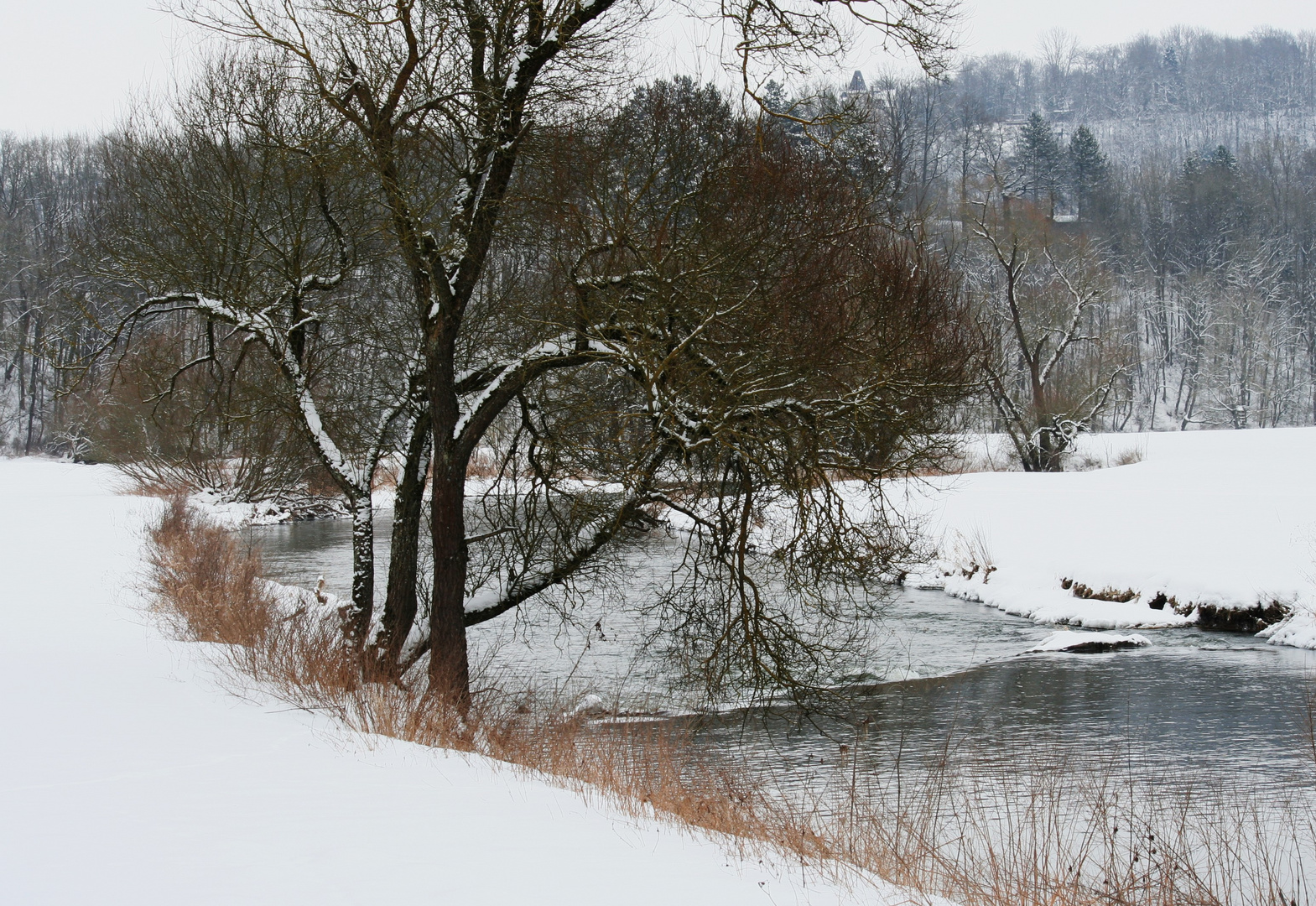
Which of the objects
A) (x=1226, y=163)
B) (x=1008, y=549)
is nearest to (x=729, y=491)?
(x=1008, y=549)

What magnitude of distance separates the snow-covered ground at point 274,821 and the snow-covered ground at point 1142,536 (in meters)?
8.86

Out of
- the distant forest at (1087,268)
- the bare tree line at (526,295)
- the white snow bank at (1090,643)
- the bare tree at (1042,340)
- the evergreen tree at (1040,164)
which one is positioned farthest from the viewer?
the evergreen tree at (1040,164)

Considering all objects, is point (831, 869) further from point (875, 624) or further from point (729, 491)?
point (875, 624)

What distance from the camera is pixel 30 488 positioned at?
109 ft

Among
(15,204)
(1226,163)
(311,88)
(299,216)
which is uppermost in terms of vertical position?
(1226,163)

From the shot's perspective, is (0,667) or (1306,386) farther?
(1306,386)

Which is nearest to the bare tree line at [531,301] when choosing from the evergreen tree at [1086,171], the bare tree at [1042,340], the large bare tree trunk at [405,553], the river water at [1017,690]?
the large bare tree trunk at [405,553]

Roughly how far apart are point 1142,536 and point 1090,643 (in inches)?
196

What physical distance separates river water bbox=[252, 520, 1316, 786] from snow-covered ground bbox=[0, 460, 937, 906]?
13.7ft

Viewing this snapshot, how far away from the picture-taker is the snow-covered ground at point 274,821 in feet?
13.0

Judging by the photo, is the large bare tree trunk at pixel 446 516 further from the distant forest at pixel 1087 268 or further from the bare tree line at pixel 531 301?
the distant forest at pixel 1087 268

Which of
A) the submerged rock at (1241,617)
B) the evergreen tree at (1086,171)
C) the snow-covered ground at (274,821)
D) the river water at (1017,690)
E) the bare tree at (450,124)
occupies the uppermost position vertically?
the evergreen tree at (1086,171)

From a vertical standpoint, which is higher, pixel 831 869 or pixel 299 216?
pixel 299 216

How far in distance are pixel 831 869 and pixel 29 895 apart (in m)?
3.57
